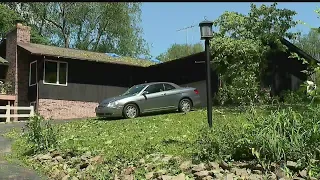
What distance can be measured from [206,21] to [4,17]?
3335cm

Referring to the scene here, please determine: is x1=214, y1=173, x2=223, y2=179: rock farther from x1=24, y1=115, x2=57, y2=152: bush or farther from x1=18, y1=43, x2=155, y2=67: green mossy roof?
x1=18, y1=43, x2=155, y2=67: green mossy roof

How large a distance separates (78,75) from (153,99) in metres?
9.75

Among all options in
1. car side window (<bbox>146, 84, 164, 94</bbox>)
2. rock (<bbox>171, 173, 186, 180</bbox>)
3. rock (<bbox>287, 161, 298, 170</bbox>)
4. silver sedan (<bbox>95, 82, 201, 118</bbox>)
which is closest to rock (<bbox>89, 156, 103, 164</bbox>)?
rock (<bbox>171, 173, 186, 180</bbox>)

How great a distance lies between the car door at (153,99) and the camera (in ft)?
60.7

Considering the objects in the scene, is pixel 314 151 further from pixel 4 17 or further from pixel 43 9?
pixel 43 9

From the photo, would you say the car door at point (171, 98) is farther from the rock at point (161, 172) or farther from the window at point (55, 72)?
the rock at point (161, 172)

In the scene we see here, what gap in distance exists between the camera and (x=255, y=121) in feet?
21.3

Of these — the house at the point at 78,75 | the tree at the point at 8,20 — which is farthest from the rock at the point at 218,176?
the tree at the point at 8,20

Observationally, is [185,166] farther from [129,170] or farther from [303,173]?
[303,173]

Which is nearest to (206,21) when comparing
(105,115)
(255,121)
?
(255,121)

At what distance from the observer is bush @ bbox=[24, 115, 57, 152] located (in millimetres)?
9555

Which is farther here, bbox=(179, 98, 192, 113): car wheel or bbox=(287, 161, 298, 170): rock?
bbox=(179, 98, 192, 113): car wheel

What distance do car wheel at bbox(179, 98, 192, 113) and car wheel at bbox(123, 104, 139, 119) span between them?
6.51 ft

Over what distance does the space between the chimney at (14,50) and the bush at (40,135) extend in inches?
701
